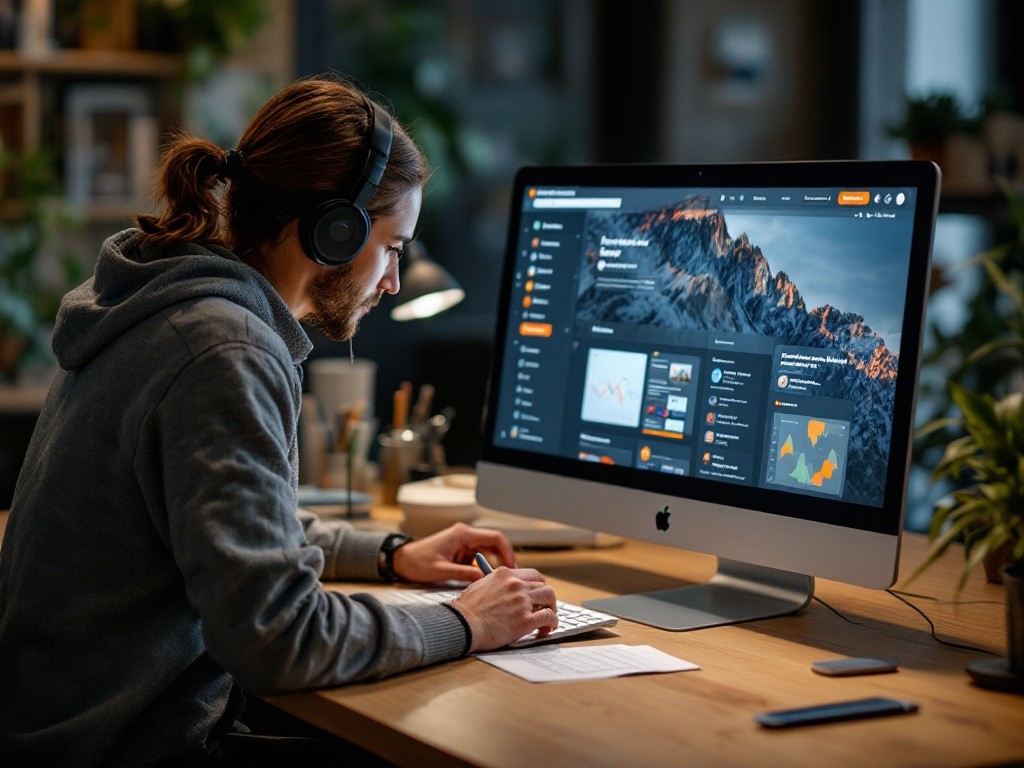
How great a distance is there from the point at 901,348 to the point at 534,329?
1.78 ft

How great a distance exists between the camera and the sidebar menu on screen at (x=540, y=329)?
1746mm

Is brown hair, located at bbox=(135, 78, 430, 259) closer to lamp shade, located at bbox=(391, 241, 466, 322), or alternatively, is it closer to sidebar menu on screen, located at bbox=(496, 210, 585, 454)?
sidebar menu on screen, located at bbox=(496, 210, 585, 454)

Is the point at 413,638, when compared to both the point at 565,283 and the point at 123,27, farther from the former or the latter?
the point at 123,27

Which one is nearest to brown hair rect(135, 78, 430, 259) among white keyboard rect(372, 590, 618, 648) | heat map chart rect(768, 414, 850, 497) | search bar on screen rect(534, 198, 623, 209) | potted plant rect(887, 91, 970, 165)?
search bar on screen rect(534, 198, 623, 209)

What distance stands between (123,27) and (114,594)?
2900mm

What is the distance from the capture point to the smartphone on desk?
1.15 m

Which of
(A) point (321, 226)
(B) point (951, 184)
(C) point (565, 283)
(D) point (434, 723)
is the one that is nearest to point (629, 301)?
(C) point (565, 283)

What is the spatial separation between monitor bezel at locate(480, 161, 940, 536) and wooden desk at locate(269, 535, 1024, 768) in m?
0.15

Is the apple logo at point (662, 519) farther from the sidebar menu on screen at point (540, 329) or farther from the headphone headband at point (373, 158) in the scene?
the headphone headband at point (373, 158)

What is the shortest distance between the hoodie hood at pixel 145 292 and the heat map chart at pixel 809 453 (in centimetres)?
56

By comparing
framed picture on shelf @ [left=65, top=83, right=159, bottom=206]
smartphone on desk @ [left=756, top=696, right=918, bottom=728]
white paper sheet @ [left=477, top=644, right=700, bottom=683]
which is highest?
framed picture on shelf @ [left=65, top=83, right=159, bottom=206]

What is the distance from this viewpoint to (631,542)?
200 cm

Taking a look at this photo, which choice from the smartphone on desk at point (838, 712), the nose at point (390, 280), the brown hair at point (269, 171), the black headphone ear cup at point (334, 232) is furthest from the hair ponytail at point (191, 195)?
the smartphone on desk at point (838, 712)

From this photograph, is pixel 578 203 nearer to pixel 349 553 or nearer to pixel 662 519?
pixel 662 519
